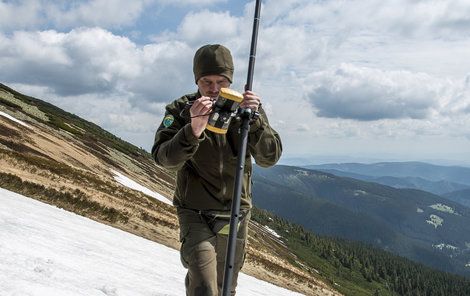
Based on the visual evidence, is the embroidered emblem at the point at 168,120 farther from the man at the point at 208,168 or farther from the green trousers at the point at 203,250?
the green trousers at the point at 203,250

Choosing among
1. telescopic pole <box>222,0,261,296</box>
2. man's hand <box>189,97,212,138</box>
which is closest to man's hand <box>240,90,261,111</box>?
telescopic pole <box>222,0,261,296</box>

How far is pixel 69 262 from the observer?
1225 centimetres

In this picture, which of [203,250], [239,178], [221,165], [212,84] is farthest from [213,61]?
[203,250]

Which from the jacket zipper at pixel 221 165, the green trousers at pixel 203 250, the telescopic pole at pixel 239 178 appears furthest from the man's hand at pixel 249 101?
the green trousers at pixel 203 250

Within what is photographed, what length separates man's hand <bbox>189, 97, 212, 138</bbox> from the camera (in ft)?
17.0

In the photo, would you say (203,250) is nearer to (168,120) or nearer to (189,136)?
(189,136)

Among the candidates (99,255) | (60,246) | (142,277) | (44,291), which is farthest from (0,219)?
(44,291)

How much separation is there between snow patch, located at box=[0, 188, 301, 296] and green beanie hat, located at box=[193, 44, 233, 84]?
531cm

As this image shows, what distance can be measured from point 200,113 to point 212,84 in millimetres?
1231

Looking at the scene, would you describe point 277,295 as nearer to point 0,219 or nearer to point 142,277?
point 142,277

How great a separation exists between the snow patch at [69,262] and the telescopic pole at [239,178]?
4778mm

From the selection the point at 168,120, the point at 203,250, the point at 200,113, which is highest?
the point at 168,120

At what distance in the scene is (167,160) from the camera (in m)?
5.76

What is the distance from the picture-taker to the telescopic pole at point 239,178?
5242mm
